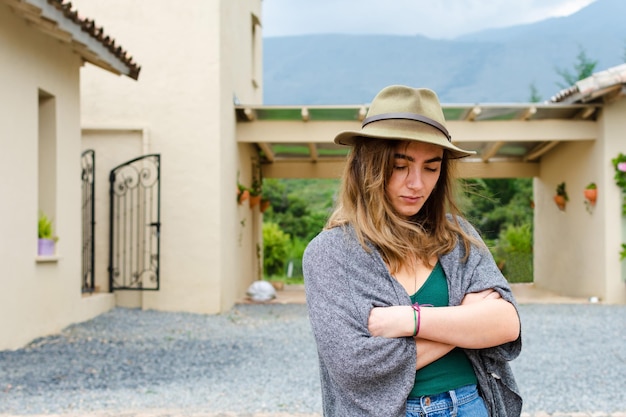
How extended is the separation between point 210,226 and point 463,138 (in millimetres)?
3613

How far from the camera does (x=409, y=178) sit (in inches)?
65.4

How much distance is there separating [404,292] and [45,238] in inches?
236

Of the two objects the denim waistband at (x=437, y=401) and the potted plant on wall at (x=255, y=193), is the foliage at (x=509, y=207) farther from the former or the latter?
the denim waistband at (x=437, y=401)

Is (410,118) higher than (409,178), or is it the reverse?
(410,118)

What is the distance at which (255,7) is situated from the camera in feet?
44.8

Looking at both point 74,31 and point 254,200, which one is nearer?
point 74,31

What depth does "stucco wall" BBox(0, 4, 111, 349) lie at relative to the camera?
625cm

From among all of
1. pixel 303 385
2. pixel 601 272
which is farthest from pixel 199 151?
pixel 601 272

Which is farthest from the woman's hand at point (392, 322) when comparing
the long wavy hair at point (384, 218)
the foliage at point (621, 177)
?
the foliage at point (621, 177)

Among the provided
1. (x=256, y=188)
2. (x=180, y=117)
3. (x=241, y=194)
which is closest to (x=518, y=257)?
(x=256, y=188)

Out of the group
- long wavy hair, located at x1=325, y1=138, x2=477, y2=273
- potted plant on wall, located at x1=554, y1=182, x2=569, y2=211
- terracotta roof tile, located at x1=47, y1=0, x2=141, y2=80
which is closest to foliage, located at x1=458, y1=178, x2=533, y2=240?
potted plant on wall, located at x1=554, y1=182, x2=569, y2=211

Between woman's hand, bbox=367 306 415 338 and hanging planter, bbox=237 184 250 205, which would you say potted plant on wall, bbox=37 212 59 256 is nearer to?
hanging planter, bbox=237 184 250 205

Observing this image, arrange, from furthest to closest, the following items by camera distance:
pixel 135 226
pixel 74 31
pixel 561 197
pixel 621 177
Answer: pixel 561 197 → pixel 621 177 → pixel 135 226 → pixel 74 31

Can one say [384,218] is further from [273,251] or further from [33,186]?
[273,251]
